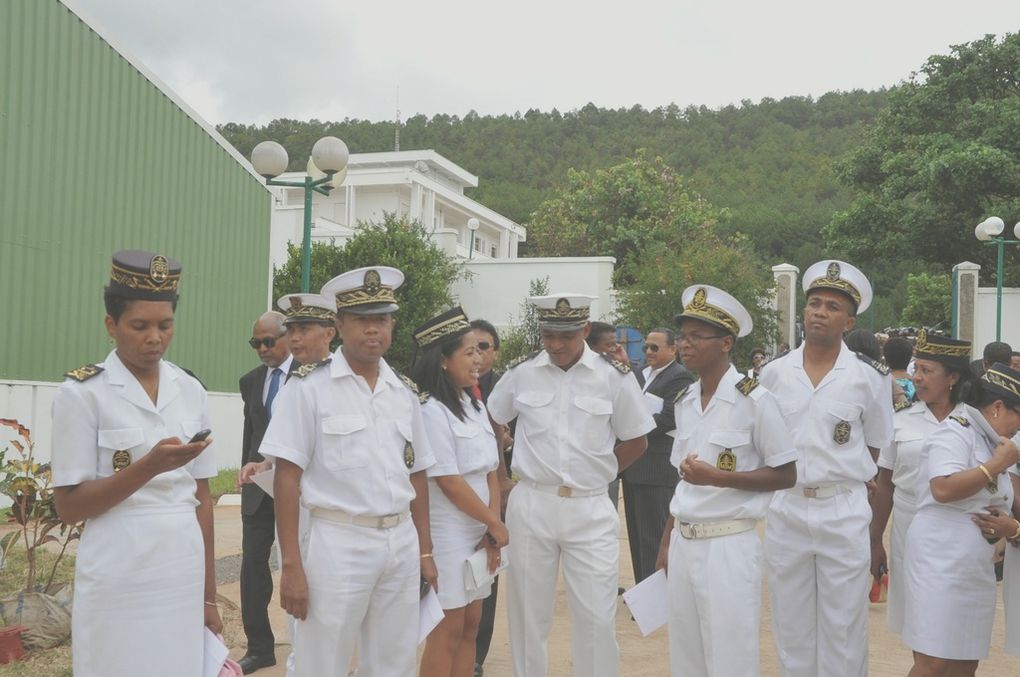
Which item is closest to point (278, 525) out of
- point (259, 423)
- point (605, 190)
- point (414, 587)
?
point (414, 587)

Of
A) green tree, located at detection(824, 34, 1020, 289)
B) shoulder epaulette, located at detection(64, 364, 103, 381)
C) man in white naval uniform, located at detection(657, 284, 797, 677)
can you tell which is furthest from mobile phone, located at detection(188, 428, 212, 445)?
green tree, located at detection(824, 34, 1020, 289)

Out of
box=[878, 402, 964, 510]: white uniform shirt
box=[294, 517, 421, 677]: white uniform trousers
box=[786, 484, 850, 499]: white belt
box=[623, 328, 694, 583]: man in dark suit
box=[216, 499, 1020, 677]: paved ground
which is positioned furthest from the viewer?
box=[623, 328, 694, 583]: man in dark suit

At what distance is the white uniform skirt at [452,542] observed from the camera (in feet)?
16.6

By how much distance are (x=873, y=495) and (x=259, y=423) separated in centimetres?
381

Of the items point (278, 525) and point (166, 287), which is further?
point (278, 525)

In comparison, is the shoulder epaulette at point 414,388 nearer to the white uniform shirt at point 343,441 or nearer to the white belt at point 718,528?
the white uniform shirt at point 343,441

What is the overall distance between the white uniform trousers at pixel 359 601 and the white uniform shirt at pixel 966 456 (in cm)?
248

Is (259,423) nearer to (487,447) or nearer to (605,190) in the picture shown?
(487,447)

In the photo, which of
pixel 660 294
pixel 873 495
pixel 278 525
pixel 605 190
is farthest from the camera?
pixel 605 190

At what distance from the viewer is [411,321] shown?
3108 cm

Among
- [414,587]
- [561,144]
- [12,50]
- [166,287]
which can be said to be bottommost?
[414,587]

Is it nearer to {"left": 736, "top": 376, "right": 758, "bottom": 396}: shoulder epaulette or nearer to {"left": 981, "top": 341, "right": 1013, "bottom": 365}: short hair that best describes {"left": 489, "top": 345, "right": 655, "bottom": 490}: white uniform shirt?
{"left": 736, "top": 376, "right": 758, "bottom": 396}: shoulder epaulette

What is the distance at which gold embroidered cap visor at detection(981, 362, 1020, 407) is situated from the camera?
15.7ft

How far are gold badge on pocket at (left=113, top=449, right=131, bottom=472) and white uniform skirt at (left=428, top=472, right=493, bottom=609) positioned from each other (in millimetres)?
1800
